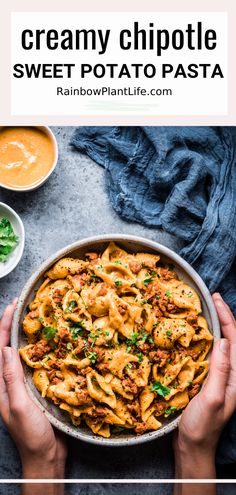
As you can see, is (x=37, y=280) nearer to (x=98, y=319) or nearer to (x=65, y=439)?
(x=98, y=319)

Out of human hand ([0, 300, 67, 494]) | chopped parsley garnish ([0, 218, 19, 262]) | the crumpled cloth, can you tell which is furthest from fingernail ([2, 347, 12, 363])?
the crumpled cloth

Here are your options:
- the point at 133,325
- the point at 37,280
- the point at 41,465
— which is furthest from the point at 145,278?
the point at 41,465

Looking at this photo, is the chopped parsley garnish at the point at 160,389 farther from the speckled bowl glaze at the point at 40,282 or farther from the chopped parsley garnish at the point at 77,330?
the chopped parsley garnish at the point at 77,330

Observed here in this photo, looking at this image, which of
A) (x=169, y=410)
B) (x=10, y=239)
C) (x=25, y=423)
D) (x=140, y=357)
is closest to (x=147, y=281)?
(x=140, y=357)

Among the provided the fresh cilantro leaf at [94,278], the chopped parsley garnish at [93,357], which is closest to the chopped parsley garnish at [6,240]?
the fresh cilantro leaf at [94,278]

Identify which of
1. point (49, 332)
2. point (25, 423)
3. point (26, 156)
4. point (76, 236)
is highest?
point (26, 156)

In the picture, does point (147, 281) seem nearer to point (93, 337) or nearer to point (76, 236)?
point (93, 337)
